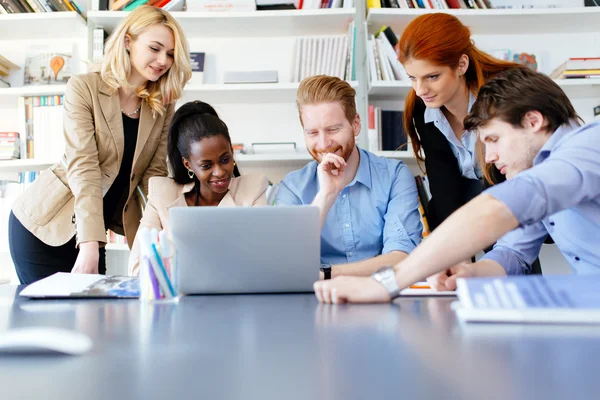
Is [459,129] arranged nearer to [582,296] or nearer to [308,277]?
[308,277]

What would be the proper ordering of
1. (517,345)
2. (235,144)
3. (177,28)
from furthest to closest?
(235,144), (177,28), (517,345)

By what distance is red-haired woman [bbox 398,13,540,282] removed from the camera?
180cm

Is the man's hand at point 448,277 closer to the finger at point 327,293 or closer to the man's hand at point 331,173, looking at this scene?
the finger at point 327,293

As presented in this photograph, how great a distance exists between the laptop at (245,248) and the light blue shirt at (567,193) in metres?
0.37

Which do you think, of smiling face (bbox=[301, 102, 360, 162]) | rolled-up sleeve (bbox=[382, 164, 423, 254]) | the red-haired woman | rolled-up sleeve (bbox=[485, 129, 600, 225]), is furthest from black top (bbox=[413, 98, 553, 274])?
rolled-up sleeve (bbox=[485, 129, 600, 225])

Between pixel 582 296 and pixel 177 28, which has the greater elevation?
pixel 177 28

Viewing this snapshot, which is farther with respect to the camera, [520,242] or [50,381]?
[520,242]

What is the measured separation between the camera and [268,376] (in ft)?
1.54

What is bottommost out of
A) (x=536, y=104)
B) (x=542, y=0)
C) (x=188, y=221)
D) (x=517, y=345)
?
(x=517, y=345)

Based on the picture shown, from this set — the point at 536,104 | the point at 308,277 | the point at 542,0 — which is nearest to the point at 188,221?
the point at 308,277

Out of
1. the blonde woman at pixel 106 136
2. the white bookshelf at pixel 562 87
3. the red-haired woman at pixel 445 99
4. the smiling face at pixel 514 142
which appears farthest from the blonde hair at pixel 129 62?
the smiling face at pixel 514 142

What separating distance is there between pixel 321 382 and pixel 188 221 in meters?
0.65

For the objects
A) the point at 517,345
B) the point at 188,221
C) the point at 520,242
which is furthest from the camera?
the point at 520,242

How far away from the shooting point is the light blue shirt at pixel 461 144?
197 cm
